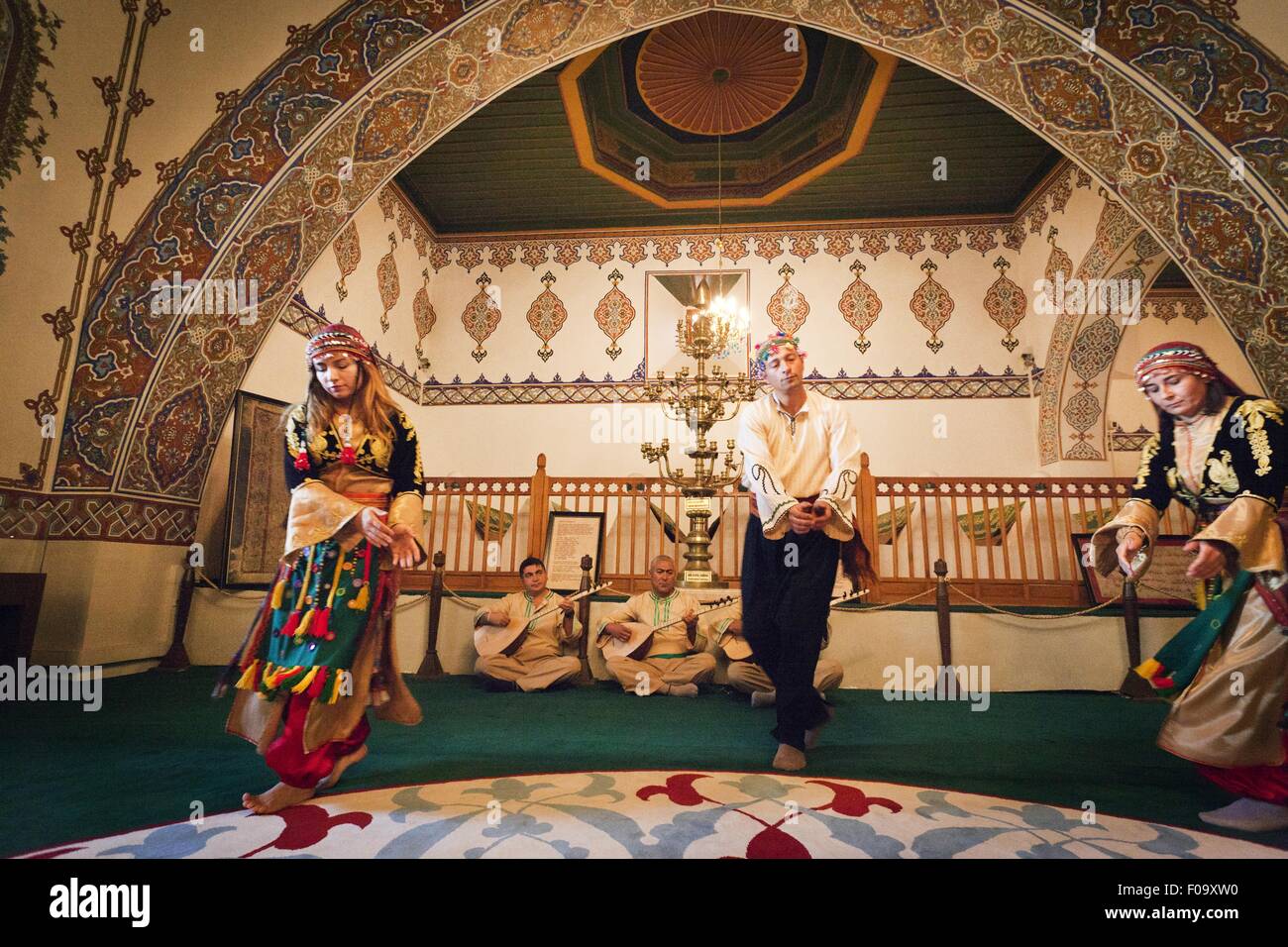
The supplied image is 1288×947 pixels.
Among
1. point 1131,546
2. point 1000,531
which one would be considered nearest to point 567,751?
point 1131,546

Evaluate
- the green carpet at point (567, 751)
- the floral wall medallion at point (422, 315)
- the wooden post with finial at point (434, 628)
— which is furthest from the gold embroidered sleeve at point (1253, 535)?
the floral wall medallion at point (422, 315)

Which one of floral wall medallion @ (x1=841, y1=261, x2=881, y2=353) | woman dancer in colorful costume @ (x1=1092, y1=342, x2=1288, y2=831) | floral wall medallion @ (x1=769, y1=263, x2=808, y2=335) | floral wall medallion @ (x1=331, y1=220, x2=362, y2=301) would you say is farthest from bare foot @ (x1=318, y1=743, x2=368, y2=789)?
floral wall medallion @ (x1=841, y1=261, x2=881, y2=353)

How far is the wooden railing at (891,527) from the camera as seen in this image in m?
5.18

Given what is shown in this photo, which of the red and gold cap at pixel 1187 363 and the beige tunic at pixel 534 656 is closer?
the red and gold cap at pixel 1187 363

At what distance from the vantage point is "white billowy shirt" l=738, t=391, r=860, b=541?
227 cm

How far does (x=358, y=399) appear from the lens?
204cm

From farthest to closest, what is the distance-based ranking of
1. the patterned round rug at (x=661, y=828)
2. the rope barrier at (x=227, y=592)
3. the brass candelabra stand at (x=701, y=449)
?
the brass candelabra stand at (x=701, y=449), the rope barrier at (x=227, y=592), the patterned round rug at (x=661, y=828)

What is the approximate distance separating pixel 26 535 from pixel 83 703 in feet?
3.87

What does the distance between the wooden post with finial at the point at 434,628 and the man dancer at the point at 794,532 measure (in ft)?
9.79

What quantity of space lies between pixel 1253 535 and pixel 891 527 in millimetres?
3591

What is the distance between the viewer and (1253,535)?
1.83 metres

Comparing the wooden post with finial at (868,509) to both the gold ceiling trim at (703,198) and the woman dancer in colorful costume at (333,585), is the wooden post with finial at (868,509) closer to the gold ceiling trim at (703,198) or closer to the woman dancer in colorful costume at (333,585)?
the gold ceiling trim at (703,198)

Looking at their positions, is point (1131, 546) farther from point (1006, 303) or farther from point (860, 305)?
point (1006, 303)
